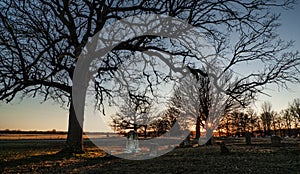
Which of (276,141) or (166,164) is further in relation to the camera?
(276,141)

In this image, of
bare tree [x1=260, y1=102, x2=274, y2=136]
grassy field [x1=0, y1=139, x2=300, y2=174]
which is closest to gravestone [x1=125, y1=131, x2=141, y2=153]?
grassy field [x1=0, y1=139, x2=300, y2=174]

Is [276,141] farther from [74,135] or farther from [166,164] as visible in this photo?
[74,135]

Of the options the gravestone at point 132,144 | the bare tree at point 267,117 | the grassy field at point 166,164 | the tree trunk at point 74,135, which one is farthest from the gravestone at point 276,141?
the bare tree at point 267,117

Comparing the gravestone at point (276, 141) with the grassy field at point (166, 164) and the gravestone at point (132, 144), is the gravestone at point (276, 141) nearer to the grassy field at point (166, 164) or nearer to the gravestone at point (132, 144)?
the grassy field at point (166, 164)

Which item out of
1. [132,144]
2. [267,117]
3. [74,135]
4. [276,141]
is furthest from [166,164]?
[267,117]

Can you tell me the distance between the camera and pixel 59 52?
12969 millimetres

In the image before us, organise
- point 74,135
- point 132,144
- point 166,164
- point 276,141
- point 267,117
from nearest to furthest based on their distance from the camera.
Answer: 1. point 166,164
2. point 74,135
3. point 132,144
4. point 276,141
5. point 267,117

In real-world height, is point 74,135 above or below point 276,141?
above

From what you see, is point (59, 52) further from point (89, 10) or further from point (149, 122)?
point (149, 122)

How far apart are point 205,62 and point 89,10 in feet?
20.3

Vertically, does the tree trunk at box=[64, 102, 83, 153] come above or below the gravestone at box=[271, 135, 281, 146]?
above

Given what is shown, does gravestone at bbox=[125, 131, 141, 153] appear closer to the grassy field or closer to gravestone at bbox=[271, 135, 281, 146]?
the grassy field

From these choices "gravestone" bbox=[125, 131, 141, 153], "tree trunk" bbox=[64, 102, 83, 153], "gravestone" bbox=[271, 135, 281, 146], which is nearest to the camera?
"tree trunk" bbox=[64, 102, 83, 153]

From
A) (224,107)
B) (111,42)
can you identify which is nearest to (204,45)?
(111,42)
